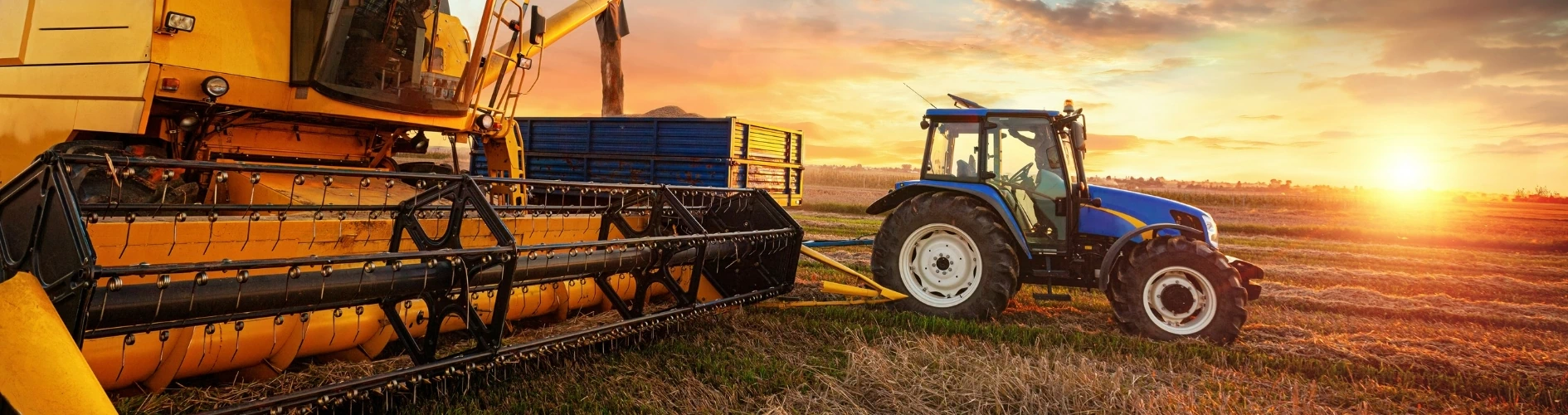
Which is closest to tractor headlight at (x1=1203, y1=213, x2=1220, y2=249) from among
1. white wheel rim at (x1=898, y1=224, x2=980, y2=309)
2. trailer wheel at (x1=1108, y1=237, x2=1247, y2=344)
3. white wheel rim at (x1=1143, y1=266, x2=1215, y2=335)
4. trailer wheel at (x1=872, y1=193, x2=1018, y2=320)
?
trailer wheel at (x1=1108, y1=237, x2=1247, y2=344)

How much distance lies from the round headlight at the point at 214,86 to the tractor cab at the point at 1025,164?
4891 mm

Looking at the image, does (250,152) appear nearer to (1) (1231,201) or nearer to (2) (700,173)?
(2) (700,173)

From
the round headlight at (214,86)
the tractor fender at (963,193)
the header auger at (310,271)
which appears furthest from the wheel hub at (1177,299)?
the round headlight at (214,86)

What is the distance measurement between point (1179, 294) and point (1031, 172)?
54.9 inches

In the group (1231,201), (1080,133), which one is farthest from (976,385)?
(1231,201)

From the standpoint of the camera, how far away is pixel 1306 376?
471 centimetres

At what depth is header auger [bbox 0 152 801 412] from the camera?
2.39 metres

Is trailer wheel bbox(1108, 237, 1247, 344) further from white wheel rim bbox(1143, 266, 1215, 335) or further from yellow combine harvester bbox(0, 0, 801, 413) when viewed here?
yellow combine harvester bbox(0, 0, 801, 413)

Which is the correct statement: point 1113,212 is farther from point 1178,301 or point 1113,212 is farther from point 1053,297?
point 1178,301

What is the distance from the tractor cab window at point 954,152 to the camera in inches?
254

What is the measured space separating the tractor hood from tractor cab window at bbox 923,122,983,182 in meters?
0.91

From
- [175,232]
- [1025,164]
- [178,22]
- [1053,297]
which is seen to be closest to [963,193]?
[1025,164]

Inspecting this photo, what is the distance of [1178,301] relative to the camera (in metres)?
5.44

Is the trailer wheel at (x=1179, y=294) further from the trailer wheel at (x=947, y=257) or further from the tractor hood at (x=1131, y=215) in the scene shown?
the trailer wheel at (x=947, y=257)
